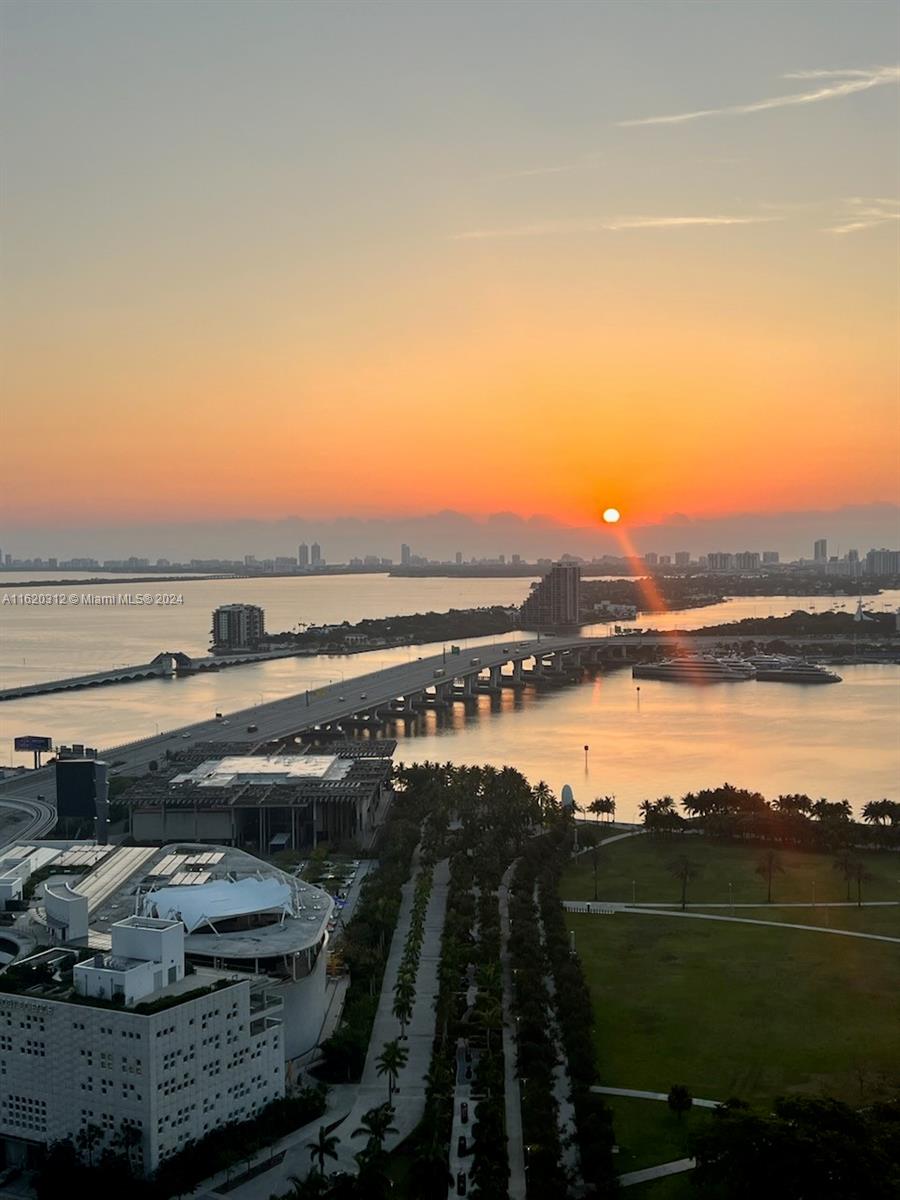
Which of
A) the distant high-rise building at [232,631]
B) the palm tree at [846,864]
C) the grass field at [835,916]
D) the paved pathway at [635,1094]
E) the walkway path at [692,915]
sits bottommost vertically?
the paved pathway at [635,1094]

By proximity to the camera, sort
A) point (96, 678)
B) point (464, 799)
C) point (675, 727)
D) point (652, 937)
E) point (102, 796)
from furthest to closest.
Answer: point (96, 678) < point (675, 727) < point (464, 799) < point (102, 796) < point (652, 937)

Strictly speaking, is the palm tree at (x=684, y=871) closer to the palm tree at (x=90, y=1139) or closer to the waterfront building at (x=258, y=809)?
the waterfront building at (x=258, y=809)

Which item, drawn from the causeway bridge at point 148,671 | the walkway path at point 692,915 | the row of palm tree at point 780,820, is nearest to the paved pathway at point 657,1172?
the walkway path at point 692,915

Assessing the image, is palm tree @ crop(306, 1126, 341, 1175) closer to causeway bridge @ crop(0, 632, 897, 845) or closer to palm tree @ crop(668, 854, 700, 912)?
palm tree @ crop(668, 854, 700, 912)

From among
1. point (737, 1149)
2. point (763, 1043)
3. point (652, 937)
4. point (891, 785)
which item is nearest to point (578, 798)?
point (891, 785)

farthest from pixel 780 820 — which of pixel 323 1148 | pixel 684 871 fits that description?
pixel 323 1148

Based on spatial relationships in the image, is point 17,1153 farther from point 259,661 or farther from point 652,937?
point 259,661
